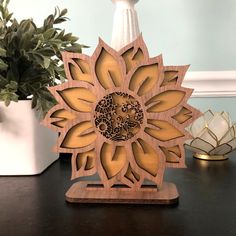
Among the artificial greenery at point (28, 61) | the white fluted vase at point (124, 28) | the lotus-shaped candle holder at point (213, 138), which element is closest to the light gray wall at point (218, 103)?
the lotus-shaped candle holder at point (213, 138)

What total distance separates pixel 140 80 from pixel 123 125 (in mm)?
70

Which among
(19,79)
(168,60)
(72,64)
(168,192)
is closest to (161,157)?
(168,192)

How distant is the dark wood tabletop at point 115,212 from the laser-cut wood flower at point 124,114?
6 centimetres

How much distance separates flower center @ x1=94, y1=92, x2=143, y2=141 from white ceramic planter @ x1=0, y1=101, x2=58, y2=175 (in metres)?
0.19

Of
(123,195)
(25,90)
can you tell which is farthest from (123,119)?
(25,90)

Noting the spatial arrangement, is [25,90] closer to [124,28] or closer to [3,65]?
[3,65]

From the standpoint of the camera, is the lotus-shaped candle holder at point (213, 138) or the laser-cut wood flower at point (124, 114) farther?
the lotus-shaped candle holder at point (213, 138)

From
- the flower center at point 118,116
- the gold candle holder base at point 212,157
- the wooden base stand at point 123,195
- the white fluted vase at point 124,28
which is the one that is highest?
the white fluted vase at point 124,28

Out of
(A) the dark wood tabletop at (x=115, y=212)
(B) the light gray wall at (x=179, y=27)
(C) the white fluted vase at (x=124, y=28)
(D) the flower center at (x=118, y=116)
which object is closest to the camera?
(A) the dark wood tabletop at (x=115, y=212)

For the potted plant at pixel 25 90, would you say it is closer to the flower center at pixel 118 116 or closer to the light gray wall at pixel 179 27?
the flower center at pixel 118 116

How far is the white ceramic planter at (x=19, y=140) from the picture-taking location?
2.24 ft

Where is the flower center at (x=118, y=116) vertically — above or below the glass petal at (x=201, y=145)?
above

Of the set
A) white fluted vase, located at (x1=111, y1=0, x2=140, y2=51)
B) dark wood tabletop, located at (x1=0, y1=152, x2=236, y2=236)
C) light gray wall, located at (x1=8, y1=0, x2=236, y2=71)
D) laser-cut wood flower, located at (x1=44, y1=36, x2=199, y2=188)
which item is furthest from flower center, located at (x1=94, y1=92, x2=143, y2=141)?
light gray wall, located at (x1=8, y1=0, x2=236, y2=71)

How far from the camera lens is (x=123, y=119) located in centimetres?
55
